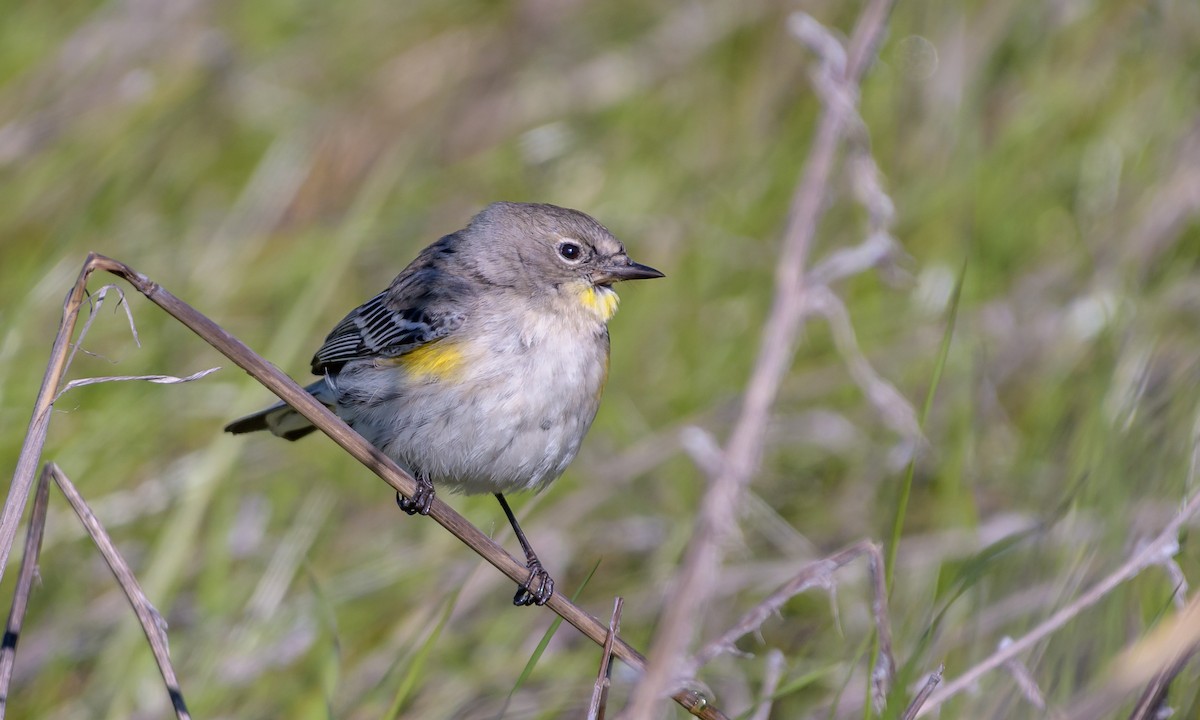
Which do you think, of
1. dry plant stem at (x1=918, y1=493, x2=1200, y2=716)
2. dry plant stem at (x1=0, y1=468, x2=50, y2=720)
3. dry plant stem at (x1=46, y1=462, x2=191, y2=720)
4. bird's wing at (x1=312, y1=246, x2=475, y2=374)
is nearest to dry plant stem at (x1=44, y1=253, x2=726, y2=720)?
dry plant stem at (x1=46, y1=462, x2=191, y2=720)

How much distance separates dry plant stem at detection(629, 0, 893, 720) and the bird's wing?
160 cm

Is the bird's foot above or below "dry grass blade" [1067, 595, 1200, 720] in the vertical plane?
below

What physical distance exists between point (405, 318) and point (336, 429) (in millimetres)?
1437

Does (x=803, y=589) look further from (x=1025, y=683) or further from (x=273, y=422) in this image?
(x=273, y=422)

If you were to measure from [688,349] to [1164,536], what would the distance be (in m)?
3.37

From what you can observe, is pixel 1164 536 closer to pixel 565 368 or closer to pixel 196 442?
pixel 565 368

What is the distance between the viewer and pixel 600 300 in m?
4.11

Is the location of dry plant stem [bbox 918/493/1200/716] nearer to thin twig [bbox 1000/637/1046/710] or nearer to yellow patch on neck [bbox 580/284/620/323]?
thin twig [bbox 1000/637/1046/710]

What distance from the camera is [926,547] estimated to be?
482 centimetres

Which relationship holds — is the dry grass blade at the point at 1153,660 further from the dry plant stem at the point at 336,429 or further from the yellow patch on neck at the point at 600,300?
the yellow patch on neck at the point at 600,300

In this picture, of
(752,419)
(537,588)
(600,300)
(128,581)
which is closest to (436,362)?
(600,300)

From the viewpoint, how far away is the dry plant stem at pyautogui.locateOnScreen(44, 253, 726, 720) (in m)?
2.40

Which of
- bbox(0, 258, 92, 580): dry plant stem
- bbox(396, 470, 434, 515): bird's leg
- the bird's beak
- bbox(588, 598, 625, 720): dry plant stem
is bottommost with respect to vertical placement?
bbox(396, 470, 434, 515): bird's leg

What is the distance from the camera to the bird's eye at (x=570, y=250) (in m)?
4.19
